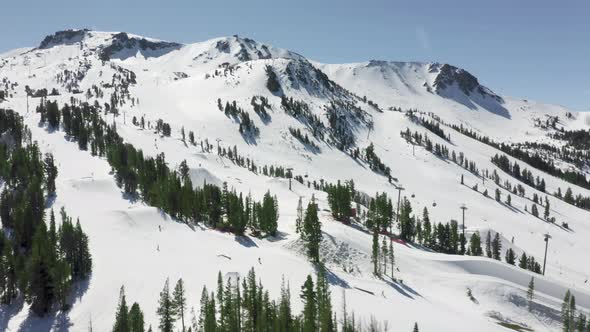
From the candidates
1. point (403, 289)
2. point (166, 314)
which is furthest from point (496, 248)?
point (166, 314)

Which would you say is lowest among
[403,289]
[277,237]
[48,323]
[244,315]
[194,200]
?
[403,289]

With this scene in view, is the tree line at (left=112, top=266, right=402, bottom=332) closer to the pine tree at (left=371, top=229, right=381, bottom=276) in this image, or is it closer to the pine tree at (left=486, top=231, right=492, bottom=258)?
the pine tree at (left=371, top=229, right=381, bottom=276)

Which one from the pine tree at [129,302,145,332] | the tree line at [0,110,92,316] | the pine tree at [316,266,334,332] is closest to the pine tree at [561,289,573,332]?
the pine tree at [316,266,334,332]

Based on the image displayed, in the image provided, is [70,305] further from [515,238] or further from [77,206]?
[515,238]

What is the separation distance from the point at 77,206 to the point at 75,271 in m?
37.7

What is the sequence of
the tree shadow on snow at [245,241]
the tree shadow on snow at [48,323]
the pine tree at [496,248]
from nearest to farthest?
the tree shadow on snow at [48,323] → the tree shadow on snow at [245,241] → the pine tree at [496,248]

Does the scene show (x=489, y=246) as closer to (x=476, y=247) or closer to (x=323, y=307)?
(x=476, y=247)

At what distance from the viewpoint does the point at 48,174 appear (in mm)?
127062

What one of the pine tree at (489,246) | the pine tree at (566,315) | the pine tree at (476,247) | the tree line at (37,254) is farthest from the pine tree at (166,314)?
the pine tree at (489,246)

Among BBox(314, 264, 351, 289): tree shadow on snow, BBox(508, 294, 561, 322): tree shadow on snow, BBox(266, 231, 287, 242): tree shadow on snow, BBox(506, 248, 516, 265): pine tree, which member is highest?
BBox(266, 231, 287, 242): tree shadow on snow

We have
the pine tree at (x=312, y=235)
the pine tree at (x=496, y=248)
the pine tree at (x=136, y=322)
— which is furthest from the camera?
the pine tree at (x=496, y=248)

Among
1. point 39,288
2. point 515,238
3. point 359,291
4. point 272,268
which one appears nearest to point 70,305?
point 39,288

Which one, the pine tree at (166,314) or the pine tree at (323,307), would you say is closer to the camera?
the pine tree at (166,314)

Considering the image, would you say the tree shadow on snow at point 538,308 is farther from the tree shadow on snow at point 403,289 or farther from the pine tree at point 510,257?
the pine tree at point 510,257
